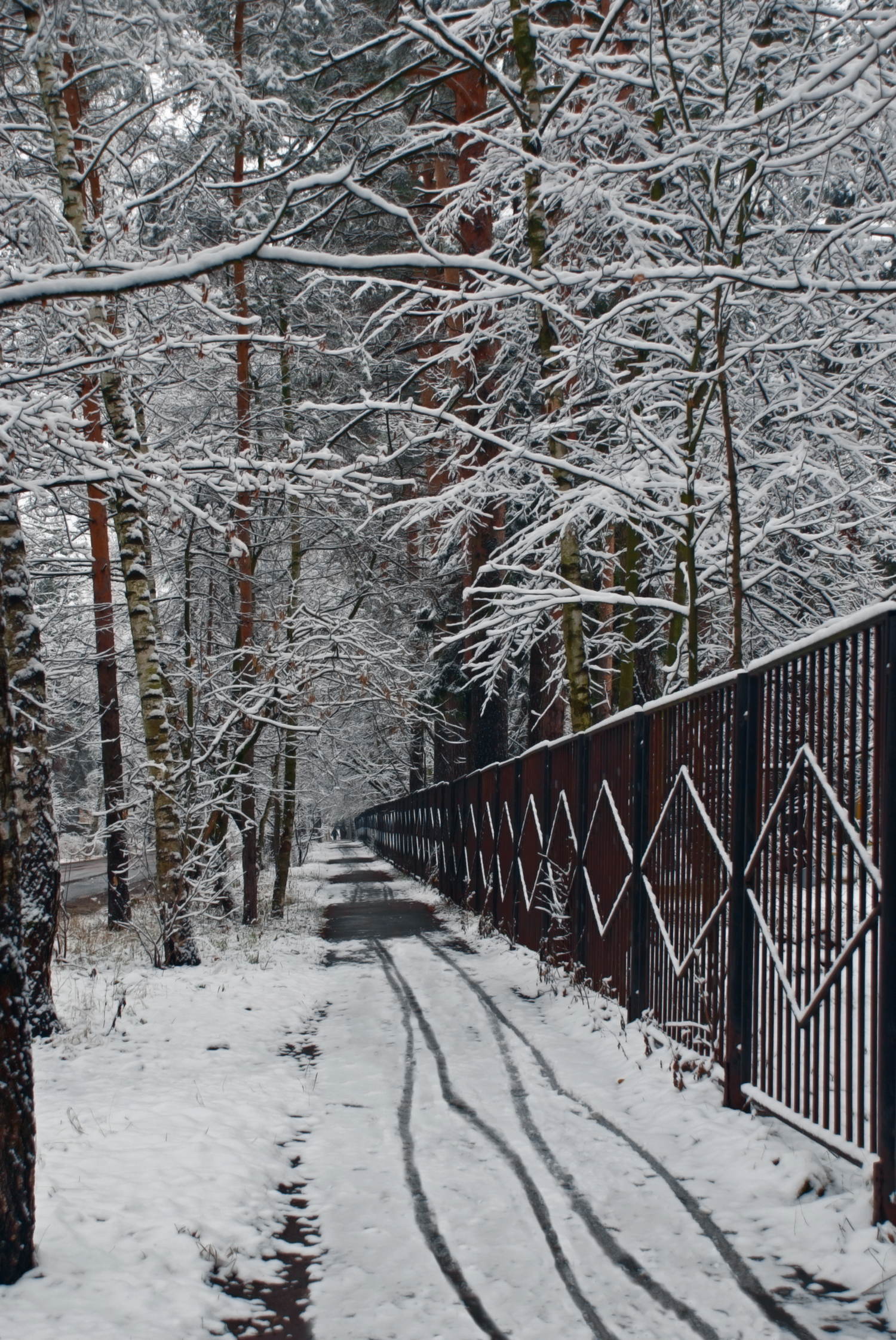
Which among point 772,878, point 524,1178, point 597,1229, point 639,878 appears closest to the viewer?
point 597,1229

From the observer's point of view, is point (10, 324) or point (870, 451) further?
point (870, 451)

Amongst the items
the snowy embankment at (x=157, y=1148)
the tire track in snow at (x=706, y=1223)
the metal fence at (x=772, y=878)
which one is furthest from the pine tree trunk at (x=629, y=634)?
the tire track in snow at (x=706, y=1223)

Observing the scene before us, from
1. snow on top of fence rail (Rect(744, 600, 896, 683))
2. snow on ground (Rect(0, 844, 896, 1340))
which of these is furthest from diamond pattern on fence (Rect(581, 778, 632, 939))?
snow on top of fence rail (Rect(744, 600, 896, 683))

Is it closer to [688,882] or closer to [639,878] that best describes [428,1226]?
[688,882]

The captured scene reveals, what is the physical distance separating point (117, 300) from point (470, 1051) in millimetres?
6828

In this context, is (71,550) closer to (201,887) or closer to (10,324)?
(201,887)

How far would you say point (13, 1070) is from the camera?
3.38 meters

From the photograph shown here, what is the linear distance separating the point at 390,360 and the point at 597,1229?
16.0 m

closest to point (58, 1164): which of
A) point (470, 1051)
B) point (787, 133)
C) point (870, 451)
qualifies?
point (470, 1051)

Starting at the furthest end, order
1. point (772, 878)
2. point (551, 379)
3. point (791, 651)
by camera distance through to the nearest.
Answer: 1. point (551, 379)
2. point (772, 878)
3. point (791, 651)

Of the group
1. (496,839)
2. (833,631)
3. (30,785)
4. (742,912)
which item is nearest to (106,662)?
(496,839)

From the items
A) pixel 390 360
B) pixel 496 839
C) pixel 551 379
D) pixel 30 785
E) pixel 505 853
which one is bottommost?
pixel 505 853

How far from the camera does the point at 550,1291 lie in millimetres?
3424

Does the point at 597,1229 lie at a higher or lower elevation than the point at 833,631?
lower
